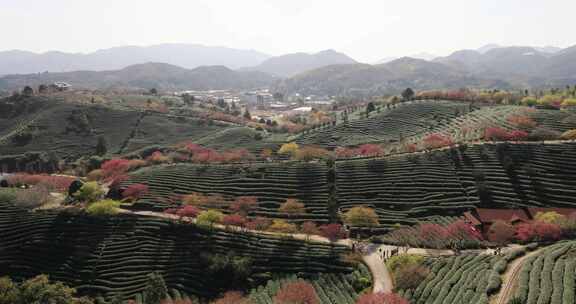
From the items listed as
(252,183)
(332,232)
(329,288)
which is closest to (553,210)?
(332,232)

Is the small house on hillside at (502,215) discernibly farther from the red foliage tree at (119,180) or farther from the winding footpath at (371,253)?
the red foliage tree at (119,180)

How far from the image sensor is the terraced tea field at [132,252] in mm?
55531

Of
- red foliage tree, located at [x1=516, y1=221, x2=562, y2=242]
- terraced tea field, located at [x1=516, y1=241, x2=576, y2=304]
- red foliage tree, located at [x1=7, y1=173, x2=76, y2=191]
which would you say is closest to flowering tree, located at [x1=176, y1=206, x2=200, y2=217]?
red foliage tree, located at [x1=7, y1=173, x2=76, y2=191]

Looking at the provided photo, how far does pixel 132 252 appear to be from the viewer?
62.5 meters

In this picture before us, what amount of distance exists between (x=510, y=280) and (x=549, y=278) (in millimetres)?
3713

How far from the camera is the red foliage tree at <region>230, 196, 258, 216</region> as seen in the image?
7006 cm

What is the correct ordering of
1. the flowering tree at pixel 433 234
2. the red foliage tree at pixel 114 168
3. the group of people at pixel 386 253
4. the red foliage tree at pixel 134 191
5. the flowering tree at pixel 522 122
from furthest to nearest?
the red foliage tree at pixel 114 168, the flowering tree at pixel 522 122, the red foliage tree at pixel 134 191, the flowering tree at pixel 433 234, the group of people at pixel 386 253

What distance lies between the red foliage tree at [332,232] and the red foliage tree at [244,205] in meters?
14.9

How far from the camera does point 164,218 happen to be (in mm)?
68750

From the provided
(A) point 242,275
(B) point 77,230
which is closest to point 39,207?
(B) point 77,230

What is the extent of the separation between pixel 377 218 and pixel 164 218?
34.9 m

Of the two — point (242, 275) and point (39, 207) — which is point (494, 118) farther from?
point (39, 207)

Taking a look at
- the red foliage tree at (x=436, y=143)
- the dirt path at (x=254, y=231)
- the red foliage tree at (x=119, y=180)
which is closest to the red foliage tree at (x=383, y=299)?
the dirt path at (x=254, y=231)

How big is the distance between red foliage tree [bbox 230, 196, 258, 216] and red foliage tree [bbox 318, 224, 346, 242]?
14924mm
